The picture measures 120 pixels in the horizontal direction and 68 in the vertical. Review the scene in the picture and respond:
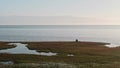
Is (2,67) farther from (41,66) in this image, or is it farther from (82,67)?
(82,67)

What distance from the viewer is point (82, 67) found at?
117 feet

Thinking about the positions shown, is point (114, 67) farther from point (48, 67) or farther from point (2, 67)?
point (2, 67)

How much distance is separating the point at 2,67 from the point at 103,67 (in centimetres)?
1329

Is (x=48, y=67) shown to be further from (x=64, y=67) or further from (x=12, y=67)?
(x=12, y=67)

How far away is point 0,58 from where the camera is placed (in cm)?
5178

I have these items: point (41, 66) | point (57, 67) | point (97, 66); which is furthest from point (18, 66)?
point (97, 66)

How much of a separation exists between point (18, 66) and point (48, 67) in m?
3.89

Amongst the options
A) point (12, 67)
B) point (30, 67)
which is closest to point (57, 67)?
point (30, 67)

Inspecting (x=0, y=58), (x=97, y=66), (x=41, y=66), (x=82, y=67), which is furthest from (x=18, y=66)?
(x=0, y=58)

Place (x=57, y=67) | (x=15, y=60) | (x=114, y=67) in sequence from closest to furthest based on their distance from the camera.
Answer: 1. (x=57, y=67)
2. (x=114, y=67)
3. (x=15, y=60)

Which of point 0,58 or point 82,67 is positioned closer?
point 82,67

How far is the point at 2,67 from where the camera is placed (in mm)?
34156

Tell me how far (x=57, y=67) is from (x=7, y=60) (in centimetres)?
1867

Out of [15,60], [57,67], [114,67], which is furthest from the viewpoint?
[15,60]
